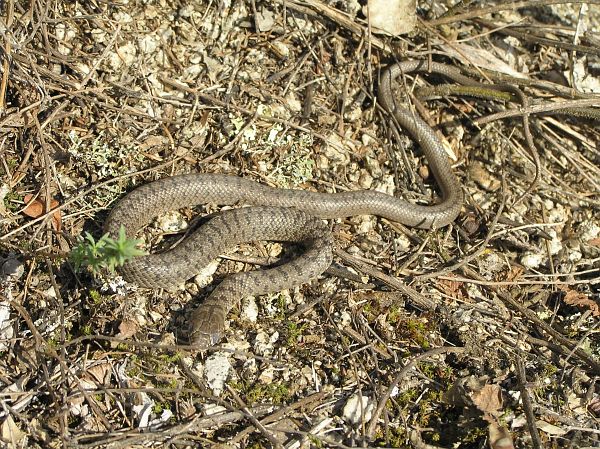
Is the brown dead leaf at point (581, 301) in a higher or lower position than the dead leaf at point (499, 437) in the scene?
higher

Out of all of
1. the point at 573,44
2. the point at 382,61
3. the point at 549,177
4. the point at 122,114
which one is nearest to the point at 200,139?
the point at 122,114

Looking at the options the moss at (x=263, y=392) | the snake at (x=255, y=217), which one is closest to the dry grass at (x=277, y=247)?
the moss at (x=263, y=392)

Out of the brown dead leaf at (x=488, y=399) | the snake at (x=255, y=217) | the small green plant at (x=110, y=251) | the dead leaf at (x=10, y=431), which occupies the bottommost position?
the brown dead leaf at (x=488, y=399)

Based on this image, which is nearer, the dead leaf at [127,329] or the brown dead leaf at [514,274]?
the dead leaf at [127,329]

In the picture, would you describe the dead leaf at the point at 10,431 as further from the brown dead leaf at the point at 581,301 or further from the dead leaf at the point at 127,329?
the brown dead leaf at the point at 581,301

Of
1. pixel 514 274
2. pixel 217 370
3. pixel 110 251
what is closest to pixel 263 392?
pixel 217 370

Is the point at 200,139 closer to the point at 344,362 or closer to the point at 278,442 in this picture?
the point at 344,362

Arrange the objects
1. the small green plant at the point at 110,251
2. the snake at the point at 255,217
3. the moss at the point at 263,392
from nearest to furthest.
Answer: the small green plant at the point at 110,251 → the moss at the point at 263,392 → the snake at the point at 255,217
